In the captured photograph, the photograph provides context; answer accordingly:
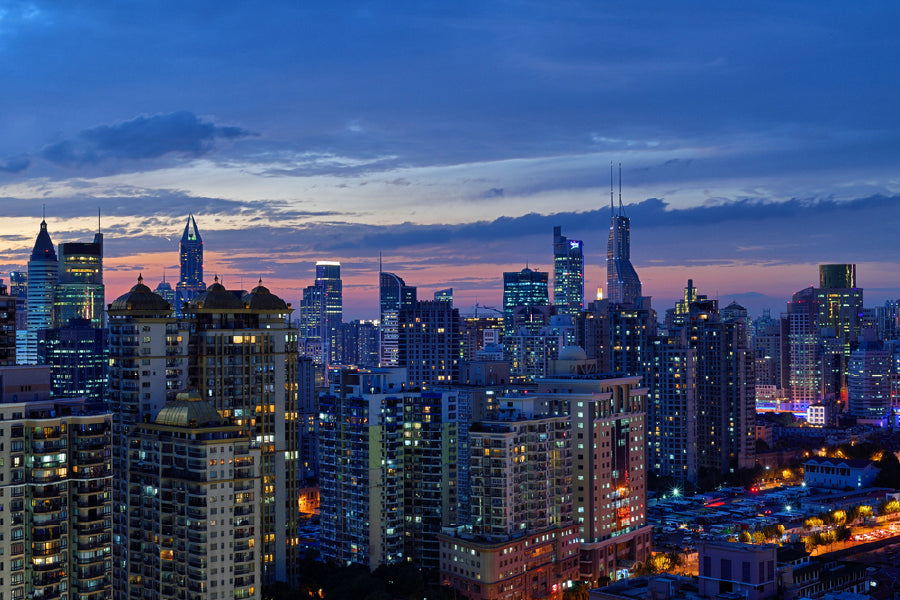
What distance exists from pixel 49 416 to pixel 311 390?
85830 mm

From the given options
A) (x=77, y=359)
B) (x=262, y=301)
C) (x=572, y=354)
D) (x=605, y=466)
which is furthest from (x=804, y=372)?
(x=262, y=301)

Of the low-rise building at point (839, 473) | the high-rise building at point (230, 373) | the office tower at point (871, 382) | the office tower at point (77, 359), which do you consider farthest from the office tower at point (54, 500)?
the office tower at point (871, 382)

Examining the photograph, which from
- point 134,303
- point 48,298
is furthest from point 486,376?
point 48,298

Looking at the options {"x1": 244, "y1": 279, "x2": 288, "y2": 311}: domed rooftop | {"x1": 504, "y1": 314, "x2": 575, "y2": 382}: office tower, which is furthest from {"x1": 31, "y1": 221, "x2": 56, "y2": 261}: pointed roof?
{"x1": 244, "y1": 279, "x2": 288, "y2": 311}: domed rooftop

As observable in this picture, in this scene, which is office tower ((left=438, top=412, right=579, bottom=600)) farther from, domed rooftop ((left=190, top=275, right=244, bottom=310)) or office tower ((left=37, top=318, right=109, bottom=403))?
office tower ((left=37, top=318, right=109, bottom=403))

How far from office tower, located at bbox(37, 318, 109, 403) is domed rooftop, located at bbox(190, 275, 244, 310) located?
63.4 metres

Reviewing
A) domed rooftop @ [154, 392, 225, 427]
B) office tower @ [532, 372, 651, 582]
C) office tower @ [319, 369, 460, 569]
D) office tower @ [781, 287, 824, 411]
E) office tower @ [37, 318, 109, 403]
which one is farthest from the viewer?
office tower @ [781, 287, 824, 411]

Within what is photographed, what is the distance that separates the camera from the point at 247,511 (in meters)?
53.3

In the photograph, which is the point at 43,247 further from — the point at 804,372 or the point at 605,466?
the point at 804,372

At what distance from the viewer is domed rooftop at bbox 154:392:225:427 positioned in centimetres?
5416

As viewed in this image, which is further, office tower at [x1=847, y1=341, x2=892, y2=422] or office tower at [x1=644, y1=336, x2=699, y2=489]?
office tower at [x1=847, y1=341, x2=892, y2=422]

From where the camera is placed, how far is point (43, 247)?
5915 inches

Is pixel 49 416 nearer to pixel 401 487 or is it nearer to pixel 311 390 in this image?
pixel 401 487

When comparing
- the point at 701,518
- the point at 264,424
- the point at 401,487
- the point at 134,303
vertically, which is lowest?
the point at 701,518
